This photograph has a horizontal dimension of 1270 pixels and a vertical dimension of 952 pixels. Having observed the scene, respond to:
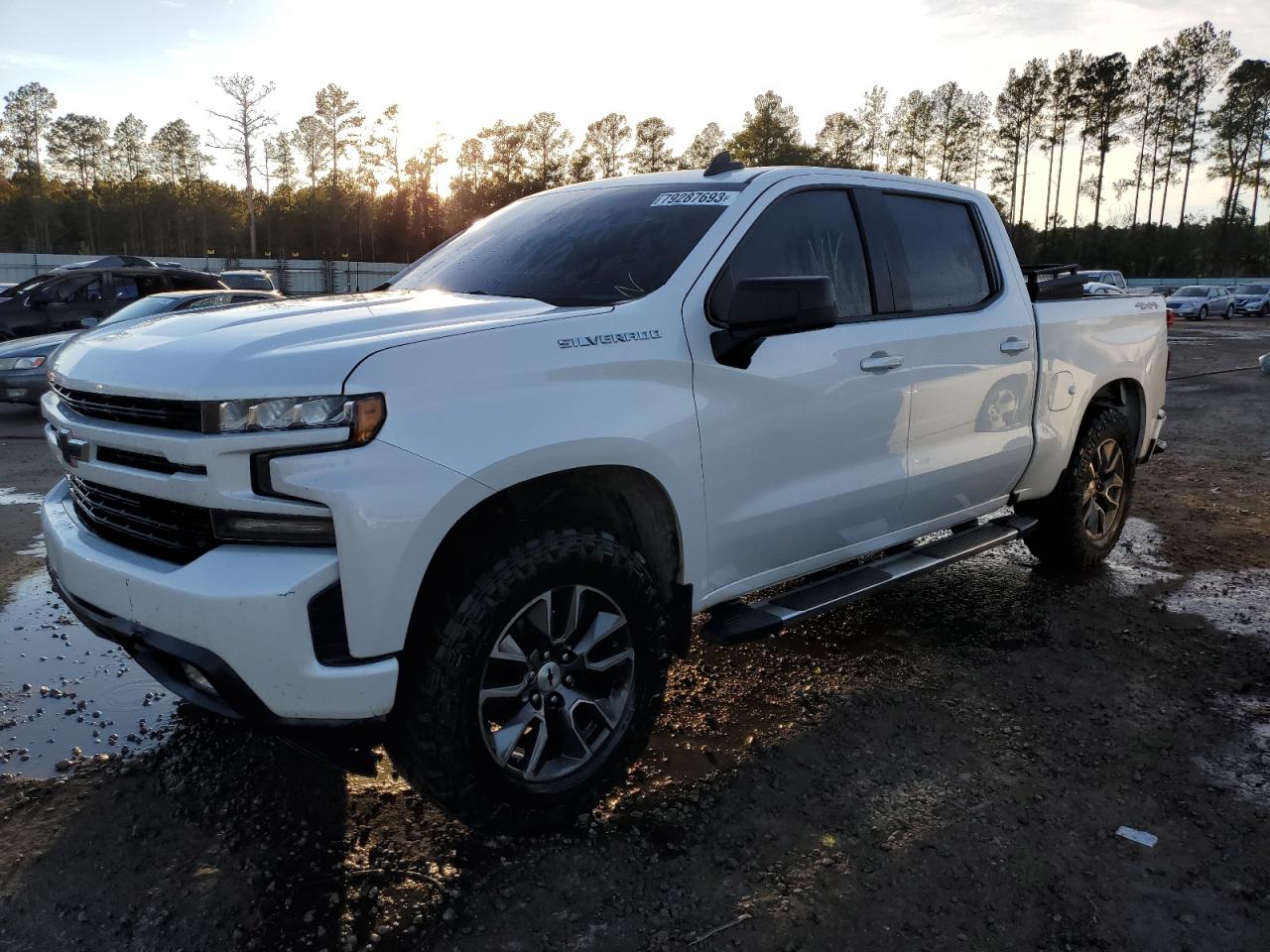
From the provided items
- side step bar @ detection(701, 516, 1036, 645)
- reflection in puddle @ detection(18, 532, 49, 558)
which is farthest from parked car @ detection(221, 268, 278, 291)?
side step bar @ detection(701, 516, 1036, 645)

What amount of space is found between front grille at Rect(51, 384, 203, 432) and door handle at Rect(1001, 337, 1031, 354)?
3.36 meters

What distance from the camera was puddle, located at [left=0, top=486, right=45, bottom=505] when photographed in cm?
663

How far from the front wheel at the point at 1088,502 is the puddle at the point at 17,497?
263 inches

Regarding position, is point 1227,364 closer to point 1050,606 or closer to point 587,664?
point 1050,606

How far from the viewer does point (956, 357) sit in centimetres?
390

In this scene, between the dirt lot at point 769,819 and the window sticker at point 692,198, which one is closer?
the dirt lot at point 769,819

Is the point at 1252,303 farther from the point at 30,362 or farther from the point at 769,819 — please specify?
the point at 769,819

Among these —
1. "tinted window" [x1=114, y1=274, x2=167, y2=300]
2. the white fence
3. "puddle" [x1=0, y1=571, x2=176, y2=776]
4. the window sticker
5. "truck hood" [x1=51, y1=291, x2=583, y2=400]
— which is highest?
the white fence

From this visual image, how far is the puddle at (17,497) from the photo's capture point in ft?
21.8

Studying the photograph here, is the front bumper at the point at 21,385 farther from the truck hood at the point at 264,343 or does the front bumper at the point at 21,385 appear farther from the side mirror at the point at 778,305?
the side mirror at the point at 778,305

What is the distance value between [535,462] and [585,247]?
1198 mm

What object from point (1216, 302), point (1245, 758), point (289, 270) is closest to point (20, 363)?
point (1245, 758)

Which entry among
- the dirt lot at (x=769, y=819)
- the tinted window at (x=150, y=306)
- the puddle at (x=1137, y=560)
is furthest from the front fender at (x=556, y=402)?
the tinted window at (x=150, y=306)

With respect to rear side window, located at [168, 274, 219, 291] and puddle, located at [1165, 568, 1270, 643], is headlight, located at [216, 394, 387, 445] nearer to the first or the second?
puddle, located at [1165, 568, 1270, 643]
